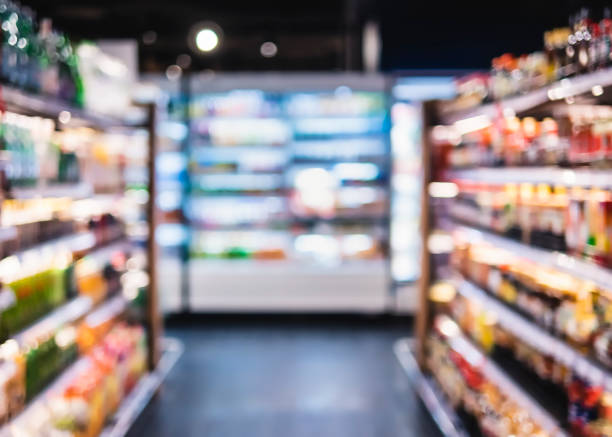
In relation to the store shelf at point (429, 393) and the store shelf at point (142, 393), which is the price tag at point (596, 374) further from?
the store shelf at point (142, 393)

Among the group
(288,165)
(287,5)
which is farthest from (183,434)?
(287,5)

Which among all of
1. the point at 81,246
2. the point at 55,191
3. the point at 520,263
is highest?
the point at 55,191

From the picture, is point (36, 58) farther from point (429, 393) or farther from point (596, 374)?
point (429, 393)

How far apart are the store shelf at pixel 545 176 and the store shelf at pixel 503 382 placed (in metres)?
0.99

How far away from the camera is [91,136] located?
5777 mm

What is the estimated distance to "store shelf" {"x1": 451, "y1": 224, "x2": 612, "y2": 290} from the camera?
9.40ft

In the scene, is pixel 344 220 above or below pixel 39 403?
above

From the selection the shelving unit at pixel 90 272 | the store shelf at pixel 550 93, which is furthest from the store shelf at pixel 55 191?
the store shelf at pixel 550 93

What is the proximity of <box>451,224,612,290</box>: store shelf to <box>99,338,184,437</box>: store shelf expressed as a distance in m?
2.52

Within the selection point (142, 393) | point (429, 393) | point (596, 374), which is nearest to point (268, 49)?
point (142, 393)

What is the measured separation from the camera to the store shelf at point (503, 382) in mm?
3350

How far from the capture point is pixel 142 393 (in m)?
5.86

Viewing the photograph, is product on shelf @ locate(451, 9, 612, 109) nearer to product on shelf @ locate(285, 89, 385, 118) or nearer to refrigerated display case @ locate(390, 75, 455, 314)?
refrigerated display case @ locate(390, 75, 455, 314)

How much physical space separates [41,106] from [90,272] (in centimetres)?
164
